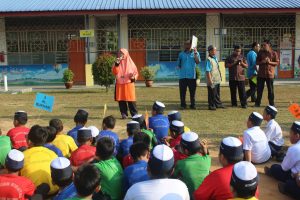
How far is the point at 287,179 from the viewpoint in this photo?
527 centimetres

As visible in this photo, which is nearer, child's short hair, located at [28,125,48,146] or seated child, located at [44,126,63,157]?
child's short hair, located at [28,125,48,146]

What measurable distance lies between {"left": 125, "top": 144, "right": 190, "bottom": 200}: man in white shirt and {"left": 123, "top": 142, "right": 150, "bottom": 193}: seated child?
0.69 metres

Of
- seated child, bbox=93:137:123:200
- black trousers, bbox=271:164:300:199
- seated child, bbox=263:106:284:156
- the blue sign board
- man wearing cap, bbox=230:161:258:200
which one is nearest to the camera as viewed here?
man wearing cap, bbox=230:161:258:200

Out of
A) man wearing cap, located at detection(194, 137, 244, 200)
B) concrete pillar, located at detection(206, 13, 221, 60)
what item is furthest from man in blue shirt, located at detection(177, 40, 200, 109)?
concrete pillar, located at detection(206, 13, 221, 60)

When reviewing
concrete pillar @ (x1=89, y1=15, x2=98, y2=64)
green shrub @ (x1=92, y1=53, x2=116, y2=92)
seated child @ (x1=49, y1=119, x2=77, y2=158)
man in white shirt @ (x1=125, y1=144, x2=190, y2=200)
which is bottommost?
seated child @ (x1=49, y1=119, x2=77, y2=158)

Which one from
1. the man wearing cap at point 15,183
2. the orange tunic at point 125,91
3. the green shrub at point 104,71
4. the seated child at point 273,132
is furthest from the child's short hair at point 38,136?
the green shrub at point 104,71

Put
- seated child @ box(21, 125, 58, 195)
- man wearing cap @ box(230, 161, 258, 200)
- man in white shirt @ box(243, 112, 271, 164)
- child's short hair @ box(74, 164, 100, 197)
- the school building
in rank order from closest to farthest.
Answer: man wearing cap @ box(230, 161, 258, 200), child's short hair @ box(74, 164, 100, 197), seated child @ box(21, 125, 58, 195), man in white shirt @ box(243, 112, 271, 164), the school building

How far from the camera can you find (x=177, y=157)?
464cm

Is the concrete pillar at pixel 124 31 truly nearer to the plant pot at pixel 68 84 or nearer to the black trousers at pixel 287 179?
the plant pot at pixel 68 84

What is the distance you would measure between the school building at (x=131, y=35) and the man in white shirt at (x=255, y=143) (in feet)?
43.8

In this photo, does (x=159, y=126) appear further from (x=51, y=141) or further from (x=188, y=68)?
(x=188, y=68)

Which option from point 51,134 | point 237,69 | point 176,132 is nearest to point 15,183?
point 51,134

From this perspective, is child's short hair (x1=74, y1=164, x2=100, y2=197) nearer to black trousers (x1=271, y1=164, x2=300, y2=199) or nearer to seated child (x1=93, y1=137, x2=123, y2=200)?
seated child (x1=93, y1=137, x2=123, y2=200)

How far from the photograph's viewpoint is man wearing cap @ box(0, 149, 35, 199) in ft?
12.0
